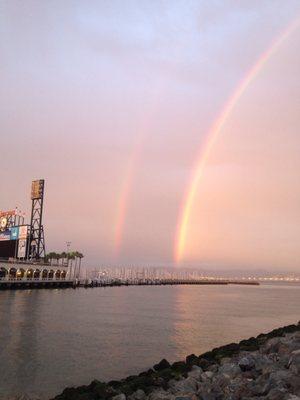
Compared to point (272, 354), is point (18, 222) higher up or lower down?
higher up

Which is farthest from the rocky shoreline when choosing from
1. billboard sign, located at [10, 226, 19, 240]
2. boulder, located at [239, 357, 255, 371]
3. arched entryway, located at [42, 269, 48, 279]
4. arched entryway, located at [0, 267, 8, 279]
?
arched entryway, located at [42, 269, 48, 279]

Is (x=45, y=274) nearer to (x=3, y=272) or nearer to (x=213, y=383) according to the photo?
(x=3, y=272)

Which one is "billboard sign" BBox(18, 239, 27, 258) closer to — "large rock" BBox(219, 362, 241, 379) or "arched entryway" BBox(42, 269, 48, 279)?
"arched entryway" BBox(42, 269, 48, 279)

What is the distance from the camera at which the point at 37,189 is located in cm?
13312

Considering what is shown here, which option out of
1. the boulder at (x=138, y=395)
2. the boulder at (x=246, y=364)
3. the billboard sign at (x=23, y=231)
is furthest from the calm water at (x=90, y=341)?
the billboard sign at (x=23, y=231)

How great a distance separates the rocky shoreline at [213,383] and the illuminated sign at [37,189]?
4384 inches

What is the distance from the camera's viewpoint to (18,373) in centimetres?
2605

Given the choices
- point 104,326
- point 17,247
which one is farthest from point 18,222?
point 104,326

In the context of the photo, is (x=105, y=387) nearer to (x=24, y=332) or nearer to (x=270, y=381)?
(x=270, y=381)

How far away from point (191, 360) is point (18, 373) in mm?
9309

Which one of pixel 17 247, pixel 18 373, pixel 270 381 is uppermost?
pixel 17 247

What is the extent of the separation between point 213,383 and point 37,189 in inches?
4700

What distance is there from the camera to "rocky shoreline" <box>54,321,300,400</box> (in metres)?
16.2

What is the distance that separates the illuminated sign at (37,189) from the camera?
13250 cm
